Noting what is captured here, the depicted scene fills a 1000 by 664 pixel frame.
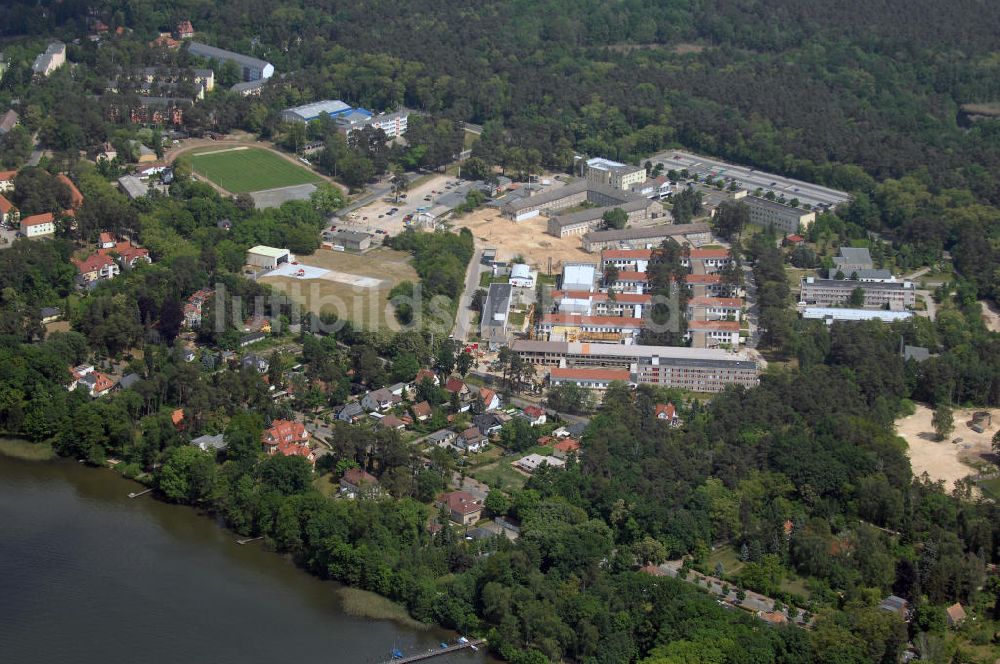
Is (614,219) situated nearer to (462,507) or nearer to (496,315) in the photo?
(496,315)

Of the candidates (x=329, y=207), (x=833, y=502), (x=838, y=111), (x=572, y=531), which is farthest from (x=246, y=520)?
(x=838, y=111)

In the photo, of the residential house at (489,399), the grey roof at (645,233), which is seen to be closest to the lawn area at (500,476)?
the residential house at (489,399)

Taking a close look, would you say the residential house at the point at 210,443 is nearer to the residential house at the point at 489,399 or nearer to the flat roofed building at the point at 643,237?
the residential house at the point at 489,399

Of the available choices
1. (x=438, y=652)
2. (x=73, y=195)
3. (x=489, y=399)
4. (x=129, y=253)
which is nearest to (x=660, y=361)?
(x=489, y=399)

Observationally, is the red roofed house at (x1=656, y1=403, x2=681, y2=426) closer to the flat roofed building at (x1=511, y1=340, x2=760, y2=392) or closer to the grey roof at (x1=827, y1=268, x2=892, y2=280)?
the flat roofed building at (x1=511, y1=340, x2=760, y2=392)

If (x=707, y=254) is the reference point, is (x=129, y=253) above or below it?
below

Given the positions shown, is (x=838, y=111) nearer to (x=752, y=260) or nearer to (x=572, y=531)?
(x=752, y=260)
